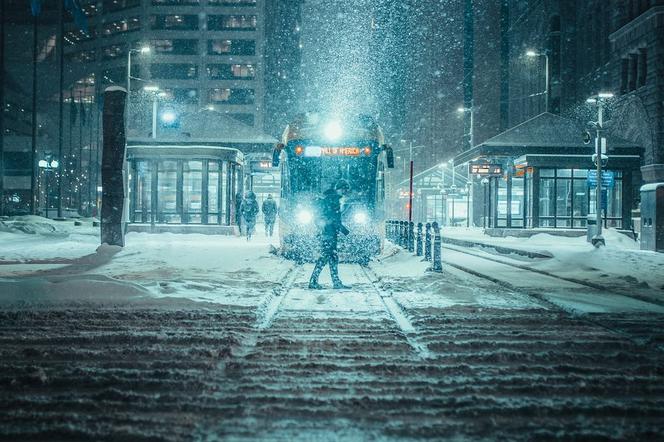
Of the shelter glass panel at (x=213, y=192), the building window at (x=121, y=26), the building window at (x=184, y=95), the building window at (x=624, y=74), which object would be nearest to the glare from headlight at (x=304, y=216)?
the shelter glass panel at (x=213, y=192)

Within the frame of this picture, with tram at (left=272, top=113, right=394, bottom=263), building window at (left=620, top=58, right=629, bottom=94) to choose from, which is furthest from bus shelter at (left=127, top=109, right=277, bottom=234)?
building window at (left=620, top=58, right=629, bottom=94)

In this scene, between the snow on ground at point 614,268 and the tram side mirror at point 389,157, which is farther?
the tram side mirror at point 389,157

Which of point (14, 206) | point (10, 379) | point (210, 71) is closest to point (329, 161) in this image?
point (10, 379)

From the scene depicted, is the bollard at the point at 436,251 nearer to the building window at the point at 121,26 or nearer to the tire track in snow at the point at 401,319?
the tire track in snow at the point at 401,319

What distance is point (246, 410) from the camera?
4.18m

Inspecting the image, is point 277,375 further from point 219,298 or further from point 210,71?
point 210,71

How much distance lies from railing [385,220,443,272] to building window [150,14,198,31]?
6039 cm

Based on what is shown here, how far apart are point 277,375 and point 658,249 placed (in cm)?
2111

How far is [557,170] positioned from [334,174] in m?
22.0

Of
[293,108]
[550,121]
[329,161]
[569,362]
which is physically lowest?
[569,362]

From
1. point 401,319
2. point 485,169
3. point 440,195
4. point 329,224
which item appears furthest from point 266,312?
point 440,195

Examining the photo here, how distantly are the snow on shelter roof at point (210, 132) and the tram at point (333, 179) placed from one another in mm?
17462

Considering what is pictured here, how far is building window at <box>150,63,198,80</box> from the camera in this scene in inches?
3187

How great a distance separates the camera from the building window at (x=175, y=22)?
80.8 metres
